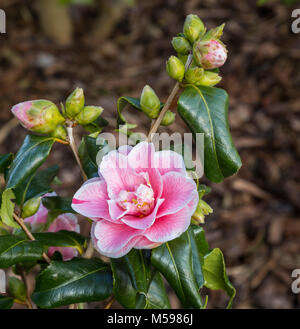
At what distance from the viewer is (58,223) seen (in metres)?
1.19

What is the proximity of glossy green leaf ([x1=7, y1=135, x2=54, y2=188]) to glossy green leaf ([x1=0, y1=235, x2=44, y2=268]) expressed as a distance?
142mm

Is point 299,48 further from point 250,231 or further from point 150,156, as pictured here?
point 150,156

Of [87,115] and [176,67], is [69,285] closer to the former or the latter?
[87,115]

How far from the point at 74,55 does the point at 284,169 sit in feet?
5.80

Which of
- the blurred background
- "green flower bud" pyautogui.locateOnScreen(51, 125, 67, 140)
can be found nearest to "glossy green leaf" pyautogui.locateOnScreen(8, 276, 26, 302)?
"green flower bud" pyautogui.locateOnScreen(51, 125, 67, 140)

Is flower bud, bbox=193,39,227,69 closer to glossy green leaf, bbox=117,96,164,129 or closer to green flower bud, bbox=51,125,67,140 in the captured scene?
glossy green leaf, bbox=117,96,164,129

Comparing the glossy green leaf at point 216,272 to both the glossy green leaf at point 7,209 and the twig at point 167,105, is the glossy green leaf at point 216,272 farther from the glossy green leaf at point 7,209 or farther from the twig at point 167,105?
the glossy green leaf at point 7,209

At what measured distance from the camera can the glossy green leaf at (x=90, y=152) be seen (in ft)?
3.24

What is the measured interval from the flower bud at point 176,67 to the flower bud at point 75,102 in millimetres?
191

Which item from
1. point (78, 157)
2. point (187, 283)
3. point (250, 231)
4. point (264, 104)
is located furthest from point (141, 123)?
point (187, 283)

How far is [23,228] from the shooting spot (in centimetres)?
104

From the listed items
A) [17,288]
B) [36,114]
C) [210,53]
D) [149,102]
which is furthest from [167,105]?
[17,288]

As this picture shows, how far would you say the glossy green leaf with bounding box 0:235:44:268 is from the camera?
3.11 feet

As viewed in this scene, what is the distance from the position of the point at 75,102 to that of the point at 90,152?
0.12 metres
